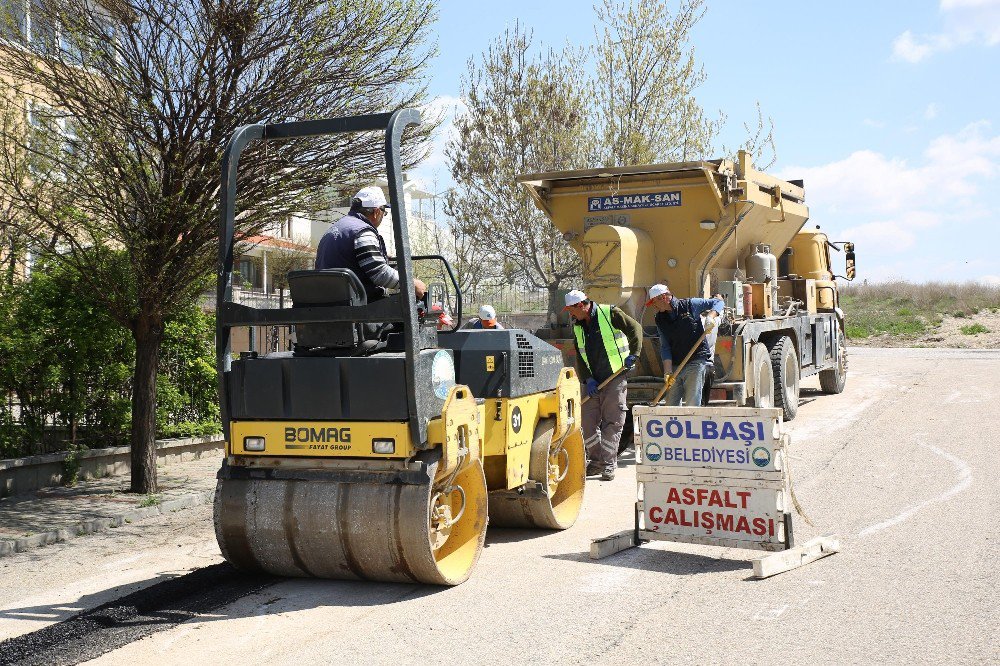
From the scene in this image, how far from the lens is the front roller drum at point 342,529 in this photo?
5.44m

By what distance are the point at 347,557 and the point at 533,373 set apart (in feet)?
6.66

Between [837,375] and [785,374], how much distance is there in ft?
14.1

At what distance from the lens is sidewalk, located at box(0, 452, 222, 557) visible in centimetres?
753

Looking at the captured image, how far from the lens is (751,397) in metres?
12.4

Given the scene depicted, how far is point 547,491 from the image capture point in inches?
279

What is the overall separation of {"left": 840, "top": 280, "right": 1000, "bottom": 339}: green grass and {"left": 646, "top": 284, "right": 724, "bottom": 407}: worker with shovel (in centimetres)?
3152

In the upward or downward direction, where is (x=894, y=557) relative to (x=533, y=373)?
downward

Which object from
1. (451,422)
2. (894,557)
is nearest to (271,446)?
(451,422)

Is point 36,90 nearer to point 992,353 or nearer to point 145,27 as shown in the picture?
point 145,27

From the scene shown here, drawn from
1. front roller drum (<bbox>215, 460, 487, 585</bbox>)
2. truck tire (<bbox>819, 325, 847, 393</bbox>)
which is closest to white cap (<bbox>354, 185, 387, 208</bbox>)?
front roller drum (<bbox>215, 460, 487, 585</bbox>)

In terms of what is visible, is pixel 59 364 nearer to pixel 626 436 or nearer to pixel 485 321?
pixel 485 321

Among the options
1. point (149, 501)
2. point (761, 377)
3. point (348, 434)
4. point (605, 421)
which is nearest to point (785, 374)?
point (761, 377)

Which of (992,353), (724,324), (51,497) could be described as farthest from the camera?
(992,353)

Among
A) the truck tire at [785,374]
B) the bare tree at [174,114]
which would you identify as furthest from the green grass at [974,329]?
the bare tree at [174,114]
